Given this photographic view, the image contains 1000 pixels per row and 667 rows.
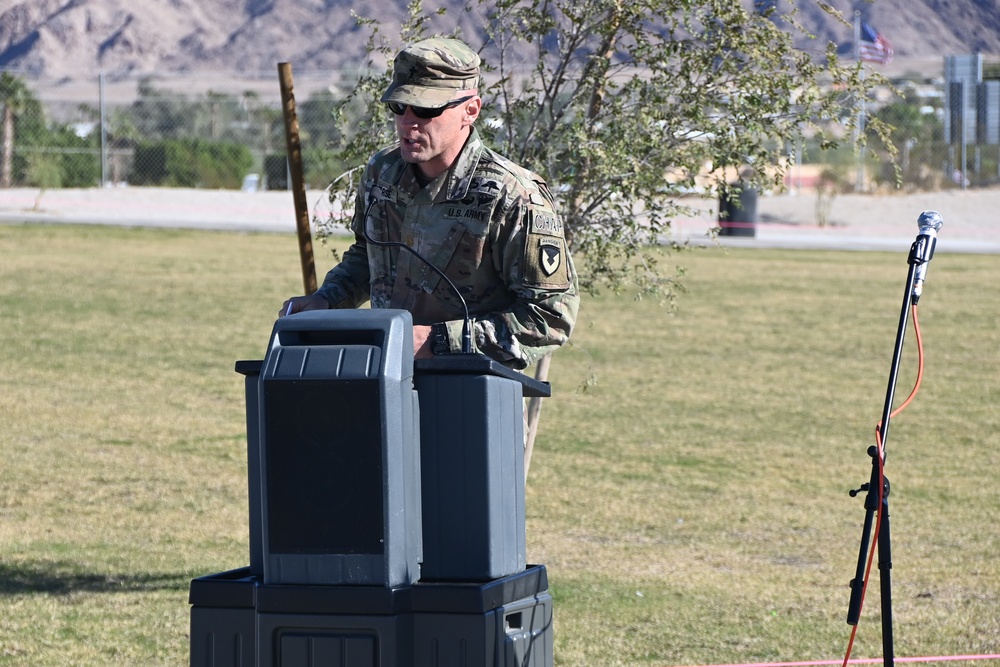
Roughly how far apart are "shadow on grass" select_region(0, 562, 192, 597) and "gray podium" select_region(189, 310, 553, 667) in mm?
3267

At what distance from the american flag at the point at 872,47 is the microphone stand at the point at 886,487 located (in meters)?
24.5

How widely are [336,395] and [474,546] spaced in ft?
1.52

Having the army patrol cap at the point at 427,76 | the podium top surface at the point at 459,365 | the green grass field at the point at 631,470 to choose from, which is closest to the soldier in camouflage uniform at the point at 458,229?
the army patrol cap at the point at 427,76

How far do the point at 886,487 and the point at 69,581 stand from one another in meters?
4.08

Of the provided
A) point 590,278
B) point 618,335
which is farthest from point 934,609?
point 618,335

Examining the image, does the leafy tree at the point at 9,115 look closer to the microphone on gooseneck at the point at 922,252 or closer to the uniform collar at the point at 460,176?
the uniform collar at the point at 460,176

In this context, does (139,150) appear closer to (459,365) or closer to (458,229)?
(458,229)

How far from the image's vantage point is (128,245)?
21312mm

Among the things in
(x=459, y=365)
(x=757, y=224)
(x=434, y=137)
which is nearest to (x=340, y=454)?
(x=459, y=365)

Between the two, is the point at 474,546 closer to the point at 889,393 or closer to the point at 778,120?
the point at 889,393

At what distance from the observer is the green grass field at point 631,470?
576 centimetres

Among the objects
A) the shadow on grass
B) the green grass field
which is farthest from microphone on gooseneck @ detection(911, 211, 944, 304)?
the shadow on grass

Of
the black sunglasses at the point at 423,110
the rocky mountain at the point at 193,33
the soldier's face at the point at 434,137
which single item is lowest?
the soldier's face at the point at 434,137

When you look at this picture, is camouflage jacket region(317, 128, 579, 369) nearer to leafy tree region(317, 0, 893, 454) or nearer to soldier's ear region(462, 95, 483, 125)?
soldier's ear region(462, 95, 483, 125)
